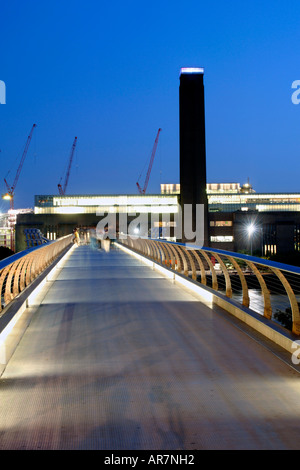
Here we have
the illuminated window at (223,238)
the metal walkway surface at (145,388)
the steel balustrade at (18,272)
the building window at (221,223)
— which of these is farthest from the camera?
the building window at (221,223)

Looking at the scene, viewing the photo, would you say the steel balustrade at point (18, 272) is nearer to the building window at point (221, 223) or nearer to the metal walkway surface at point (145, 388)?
the metal walkway surface at point (145, 388)

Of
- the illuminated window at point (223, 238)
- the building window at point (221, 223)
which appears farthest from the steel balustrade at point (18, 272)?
the building window at point (221, 223)

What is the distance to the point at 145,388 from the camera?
14.2 ft

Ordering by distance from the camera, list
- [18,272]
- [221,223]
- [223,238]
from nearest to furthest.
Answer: [18,272]
[223,238]
[221,223]

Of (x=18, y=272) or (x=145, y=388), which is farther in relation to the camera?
(x=18, y=272)

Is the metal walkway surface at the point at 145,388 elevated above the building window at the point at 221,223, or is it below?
below

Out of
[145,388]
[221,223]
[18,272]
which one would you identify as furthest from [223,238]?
[145,388]

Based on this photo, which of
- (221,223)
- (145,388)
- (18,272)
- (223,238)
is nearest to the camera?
(145,388)

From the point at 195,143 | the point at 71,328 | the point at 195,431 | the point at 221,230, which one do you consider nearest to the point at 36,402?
the point at 195,431

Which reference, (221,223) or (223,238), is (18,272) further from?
(221,223)

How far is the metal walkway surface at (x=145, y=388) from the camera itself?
3389mm

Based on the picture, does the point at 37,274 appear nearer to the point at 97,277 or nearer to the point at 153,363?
the point at 97,277

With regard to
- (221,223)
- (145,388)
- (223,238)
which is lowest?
(223,238)

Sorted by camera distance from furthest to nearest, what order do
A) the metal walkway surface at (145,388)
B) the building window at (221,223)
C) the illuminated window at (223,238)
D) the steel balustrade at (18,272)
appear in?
the building window at (221,223) → the illuminated window at (223,238) → the steel balustrade at (18,272) → the metal walkway surface at (145,388)
